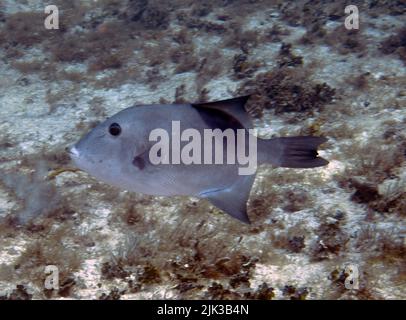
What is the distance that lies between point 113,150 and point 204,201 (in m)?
2.27

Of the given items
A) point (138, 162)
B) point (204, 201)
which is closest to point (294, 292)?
point (204, 201)

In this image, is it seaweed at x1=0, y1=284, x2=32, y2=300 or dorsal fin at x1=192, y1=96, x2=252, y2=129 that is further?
seaweed at x1=0, y1=284, x2=32, y2=300

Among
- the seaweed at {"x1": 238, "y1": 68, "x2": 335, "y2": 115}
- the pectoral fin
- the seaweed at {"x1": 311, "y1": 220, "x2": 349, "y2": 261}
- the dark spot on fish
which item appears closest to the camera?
the dark spot on fish

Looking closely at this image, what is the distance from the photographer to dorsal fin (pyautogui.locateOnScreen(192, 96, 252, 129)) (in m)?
3.06

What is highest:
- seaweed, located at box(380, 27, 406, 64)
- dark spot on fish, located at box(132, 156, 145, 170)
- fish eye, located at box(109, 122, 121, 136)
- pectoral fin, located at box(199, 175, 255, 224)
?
seaweed, located at box(380, 27, 406, 64)

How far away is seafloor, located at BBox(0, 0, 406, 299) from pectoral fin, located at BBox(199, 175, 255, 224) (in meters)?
1.12

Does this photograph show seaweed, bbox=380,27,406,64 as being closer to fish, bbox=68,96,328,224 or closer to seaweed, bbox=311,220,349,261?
seaweed, bbox=311,220,349,261

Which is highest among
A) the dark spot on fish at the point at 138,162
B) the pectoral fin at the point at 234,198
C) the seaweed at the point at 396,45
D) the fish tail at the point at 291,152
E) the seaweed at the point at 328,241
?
the seaweed at the point at 396,45

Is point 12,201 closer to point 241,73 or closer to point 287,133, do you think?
point 287,133

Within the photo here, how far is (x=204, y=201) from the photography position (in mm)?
5086

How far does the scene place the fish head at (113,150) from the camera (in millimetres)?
2990

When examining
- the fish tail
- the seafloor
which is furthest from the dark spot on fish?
the seafloor

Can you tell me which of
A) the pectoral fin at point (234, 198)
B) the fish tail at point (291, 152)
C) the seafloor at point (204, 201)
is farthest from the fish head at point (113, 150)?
the seafloor at point (204, 201)

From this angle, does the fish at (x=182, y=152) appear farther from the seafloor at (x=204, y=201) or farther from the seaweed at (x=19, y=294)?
the seaweed at (x=19, y=294)
